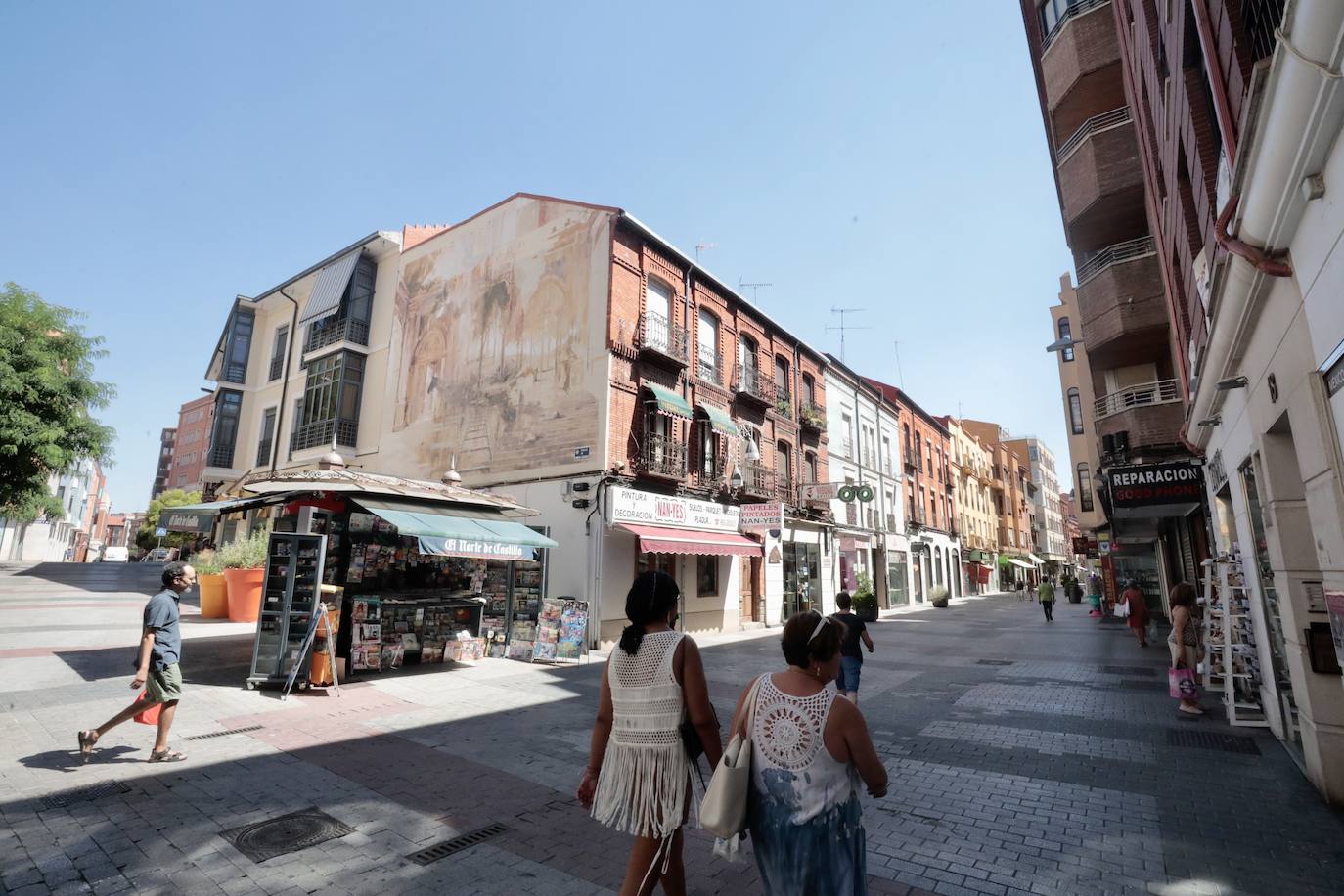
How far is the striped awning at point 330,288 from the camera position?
22922 mm

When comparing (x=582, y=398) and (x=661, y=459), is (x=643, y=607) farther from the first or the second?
(x=661, y=459)

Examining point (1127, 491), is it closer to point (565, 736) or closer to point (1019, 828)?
point (1019, 828)

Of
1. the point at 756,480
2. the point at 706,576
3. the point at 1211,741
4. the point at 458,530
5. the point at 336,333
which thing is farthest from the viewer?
the point at 336,333

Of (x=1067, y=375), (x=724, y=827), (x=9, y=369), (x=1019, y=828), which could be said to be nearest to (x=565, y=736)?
(x=1019, y=828)

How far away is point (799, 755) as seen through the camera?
239 cm

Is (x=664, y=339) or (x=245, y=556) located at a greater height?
(x=664, y=339)

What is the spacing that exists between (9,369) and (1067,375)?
144ft

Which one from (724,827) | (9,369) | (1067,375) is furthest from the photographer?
(1067,375)

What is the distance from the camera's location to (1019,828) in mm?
4469

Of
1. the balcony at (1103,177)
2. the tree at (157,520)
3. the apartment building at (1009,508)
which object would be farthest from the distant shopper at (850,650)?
the apartment building at (1009,508)

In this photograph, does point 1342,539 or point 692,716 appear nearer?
point 692,716

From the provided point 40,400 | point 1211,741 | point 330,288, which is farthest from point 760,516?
point 40,400

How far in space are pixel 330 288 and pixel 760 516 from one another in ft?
62.2

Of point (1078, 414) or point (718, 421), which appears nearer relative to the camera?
point (718, 421)
